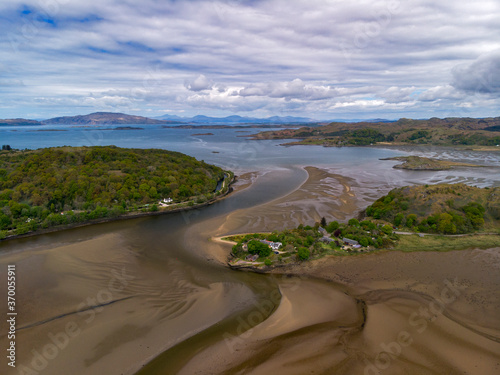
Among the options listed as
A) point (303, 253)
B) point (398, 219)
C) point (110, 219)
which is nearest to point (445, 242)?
point (398, 219)

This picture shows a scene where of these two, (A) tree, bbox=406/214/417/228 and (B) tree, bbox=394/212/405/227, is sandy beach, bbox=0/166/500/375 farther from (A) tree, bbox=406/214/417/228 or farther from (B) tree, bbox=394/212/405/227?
(B) tree, bbox=394/212/405/227

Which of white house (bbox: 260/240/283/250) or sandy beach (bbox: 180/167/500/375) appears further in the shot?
white house (bbox: 260/240/283/250)

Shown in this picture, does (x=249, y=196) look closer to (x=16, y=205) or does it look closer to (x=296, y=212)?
(x=296, y=212)

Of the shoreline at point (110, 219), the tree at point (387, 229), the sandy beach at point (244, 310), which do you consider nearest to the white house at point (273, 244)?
the sandy beach at point (244, 310)

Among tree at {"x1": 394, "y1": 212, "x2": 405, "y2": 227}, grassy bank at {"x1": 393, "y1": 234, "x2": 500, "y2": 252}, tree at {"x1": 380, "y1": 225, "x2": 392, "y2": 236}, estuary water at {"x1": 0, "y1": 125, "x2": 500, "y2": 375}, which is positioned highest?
tree at {"x1": 394, "y1": 212, "x2": 405, "y2": 227}

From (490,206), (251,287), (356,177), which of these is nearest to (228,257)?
(251,287)

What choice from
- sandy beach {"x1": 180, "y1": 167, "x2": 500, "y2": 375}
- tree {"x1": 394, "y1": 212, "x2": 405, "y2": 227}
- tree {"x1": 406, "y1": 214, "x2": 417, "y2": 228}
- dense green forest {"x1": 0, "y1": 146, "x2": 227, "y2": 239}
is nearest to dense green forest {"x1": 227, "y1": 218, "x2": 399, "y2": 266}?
sandy beach {"x1": 180, "y1": 167, "x2": 500, "y2": 375}

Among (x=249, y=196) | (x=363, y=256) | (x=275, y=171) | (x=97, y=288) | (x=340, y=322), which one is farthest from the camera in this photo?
(x=275, y=171)
